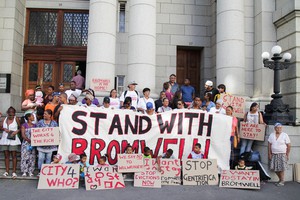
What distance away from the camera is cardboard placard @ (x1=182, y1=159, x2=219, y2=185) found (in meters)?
7.37

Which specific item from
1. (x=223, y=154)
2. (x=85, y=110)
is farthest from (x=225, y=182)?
(x=85, y=110)

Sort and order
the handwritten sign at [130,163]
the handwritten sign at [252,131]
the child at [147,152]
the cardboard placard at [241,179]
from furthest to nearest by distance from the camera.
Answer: the handwritten sign at [252,131], the child at [147,152], the handwritten sign at [130,163], the cardboard placard at [241,179]

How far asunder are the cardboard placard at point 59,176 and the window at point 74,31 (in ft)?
30.9

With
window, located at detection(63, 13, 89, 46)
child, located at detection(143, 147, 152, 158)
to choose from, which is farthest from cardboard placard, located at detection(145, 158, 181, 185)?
window, located at detection(63, 13, 89, 46)

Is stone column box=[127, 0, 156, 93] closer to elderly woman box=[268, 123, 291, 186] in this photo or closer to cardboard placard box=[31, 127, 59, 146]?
cardboard placard box=[31, 127, 59, 146]

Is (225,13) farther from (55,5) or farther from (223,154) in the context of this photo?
(55,5)

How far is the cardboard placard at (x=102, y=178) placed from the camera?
6840mm

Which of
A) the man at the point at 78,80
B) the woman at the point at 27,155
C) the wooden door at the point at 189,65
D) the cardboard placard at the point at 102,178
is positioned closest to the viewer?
the cardboard placard at the point at 102,178

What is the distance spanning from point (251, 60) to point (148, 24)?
4.98 metres

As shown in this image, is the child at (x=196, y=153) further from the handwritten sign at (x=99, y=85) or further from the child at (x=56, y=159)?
the handwritten sign at (x=99, y=85)

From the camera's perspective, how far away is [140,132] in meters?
8.16

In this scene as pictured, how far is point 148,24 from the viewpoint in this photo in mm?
11406

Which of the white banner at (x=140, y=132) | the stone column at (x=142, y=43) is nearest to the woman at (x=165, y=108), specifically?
the white banner at (x=140, y=132)

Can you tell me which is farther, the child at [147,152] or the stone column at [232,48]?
the stone column at [232,48]
